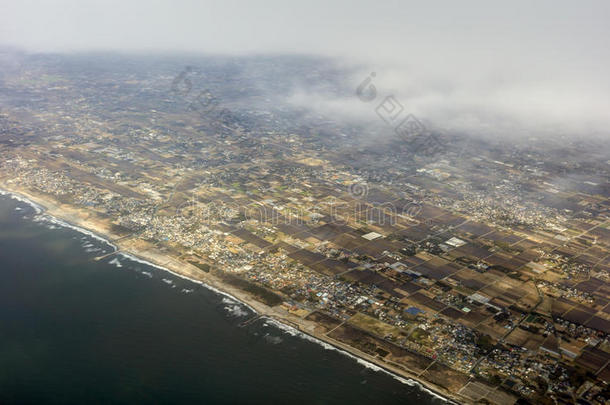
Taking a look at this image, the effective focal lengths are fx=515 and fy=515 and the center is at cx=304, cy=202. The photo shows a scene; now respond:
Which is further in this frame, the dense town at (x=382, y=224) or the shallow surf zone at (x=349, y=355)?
the dense town at (x=382, y=224)

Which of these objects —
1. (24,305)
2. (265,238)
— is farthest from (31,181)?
(265,238)

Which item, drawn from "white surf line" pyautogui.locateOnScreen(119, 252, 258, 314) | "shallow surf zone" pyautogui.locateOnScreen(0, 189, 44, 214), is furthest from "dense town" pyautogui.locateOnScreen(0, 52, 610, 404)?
"shallow surf zone" pyautogui.locateOnScreen(0, 189, 44, 214)

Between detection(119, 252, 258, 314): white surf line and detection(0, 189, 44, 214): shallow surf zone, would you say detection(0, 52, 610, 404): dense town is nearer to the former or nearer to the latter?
detection(119, 252, 258, 314): white surf line

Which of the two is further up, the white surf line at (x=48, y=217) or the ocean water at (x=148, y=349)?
the white surf line at (x=48, y=217)

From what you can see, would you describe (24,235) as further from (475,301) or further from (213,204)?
(475,301)

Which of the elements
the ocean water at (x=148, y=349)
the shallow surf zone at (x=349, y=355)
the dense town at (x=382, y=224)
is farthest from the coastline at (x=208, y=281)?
the dense town at (x=382, y=224)

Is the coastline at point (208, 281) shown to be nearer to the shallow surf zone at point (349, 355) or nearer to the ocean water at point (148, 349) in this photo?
the shallow surf zone at point (349, 355)
